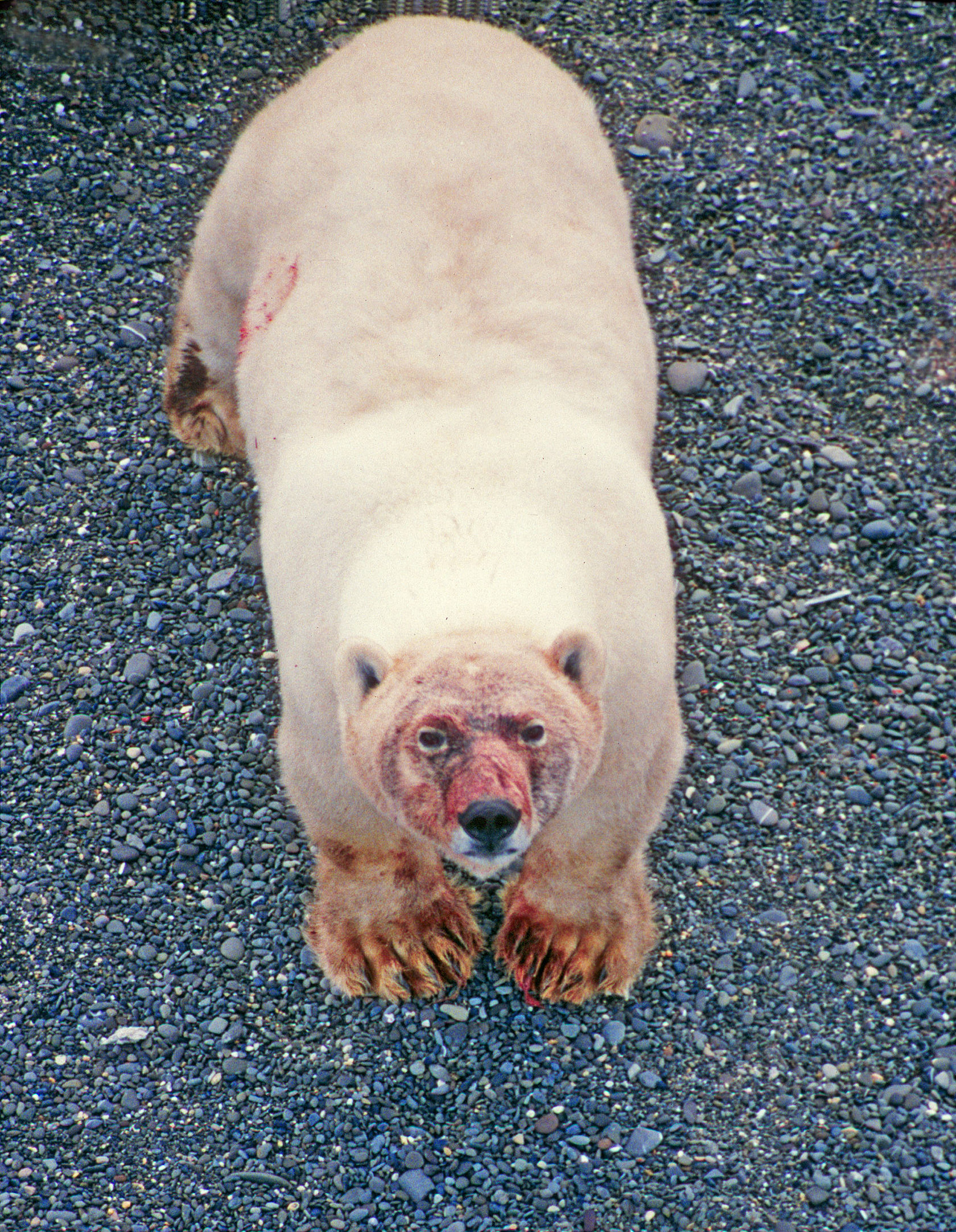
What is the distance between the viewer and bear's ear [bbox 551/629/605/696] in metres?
3.00

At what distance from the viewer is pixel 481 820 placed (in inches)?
111

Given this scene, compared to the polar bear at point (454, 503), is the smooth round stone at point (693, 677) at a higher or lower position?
lower

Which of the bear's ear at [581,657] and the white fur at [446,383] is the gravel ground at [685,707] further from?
the bear's ear at [581,657]

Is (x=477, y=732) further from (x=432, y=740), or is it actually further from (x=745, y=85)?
(x=745, y=85)

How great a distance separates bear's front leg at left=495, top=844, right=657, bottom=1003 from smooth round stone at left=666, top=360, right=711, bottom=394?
2.25 m

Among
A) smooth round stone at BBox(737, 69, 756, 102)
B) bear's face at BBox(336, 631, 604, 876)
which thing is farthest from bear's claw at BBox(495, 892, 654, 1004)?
smooth round stone at BBox(737, 69, 756, 102)

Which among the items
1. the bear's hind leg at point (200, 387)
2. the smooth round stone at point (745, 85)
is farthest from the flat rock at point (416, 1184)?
the smooth round stone at point (745, 85)

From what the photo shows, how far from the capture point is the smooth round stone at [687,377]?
5.50 meters

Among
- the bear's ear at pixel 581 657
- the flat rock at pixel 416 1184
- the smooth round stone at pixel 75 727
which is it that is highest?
the bear's ear at pixel 581 657

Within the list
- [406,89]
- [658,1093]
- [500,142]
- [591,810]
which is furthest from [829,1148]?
[406,89]

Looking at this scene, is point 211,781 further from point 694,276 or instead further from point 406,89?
point 694,276

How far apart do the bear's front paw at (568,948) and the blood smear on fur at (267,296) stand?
86.3 inches

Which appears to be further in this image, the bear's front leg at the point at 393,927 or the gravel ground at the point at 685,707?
the bear's front leg at the point at 393,927

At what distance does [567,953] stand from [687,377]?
2625mm
